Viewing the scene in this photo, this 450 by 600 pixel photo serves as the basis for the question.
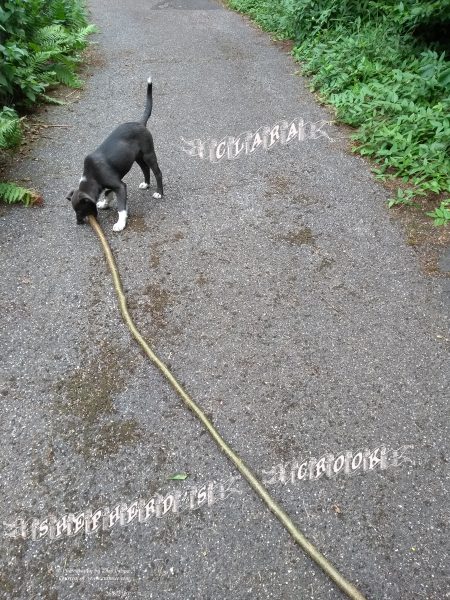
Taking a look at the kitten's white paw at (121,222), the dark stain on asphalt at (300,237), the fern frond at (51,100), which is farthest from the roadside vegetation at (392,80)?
the fern frond at (51,100)

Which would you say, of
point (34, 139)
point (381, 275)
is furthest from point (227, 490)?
point (34, 139)

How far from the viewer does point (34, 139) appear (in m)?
4.96

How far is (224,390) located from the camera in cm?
247

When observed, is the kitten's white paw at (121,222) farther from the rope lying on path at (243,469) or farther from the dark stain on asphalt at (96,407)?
the dark stain on asphalt at (96,407)

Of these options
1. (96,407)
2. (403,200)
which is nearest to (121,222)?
(96,407)

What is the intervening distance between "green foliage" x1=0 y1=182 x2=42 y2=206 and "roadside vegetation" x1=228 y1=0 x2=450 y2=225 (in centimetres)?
330

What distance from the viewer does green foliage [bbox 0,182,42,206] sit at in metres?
3.77

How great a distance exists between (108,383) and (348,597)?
1590 millimetres

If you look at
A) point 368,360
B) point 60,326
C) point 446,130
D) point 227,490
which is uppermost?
point 446,130

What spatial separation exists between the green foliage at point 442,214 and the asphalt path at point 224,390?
14.9 inches

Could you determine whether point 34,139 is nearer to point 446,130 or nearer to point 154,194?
point 154,194

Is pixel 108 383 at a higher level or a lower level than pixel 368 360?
lower

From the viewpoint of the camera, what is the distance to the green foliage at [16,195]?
377cm

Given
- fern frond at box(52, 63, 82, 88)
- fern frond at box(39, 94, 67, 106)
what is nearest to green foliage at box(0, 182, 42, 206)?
fern frond at box(39, 94, 67, 106)
